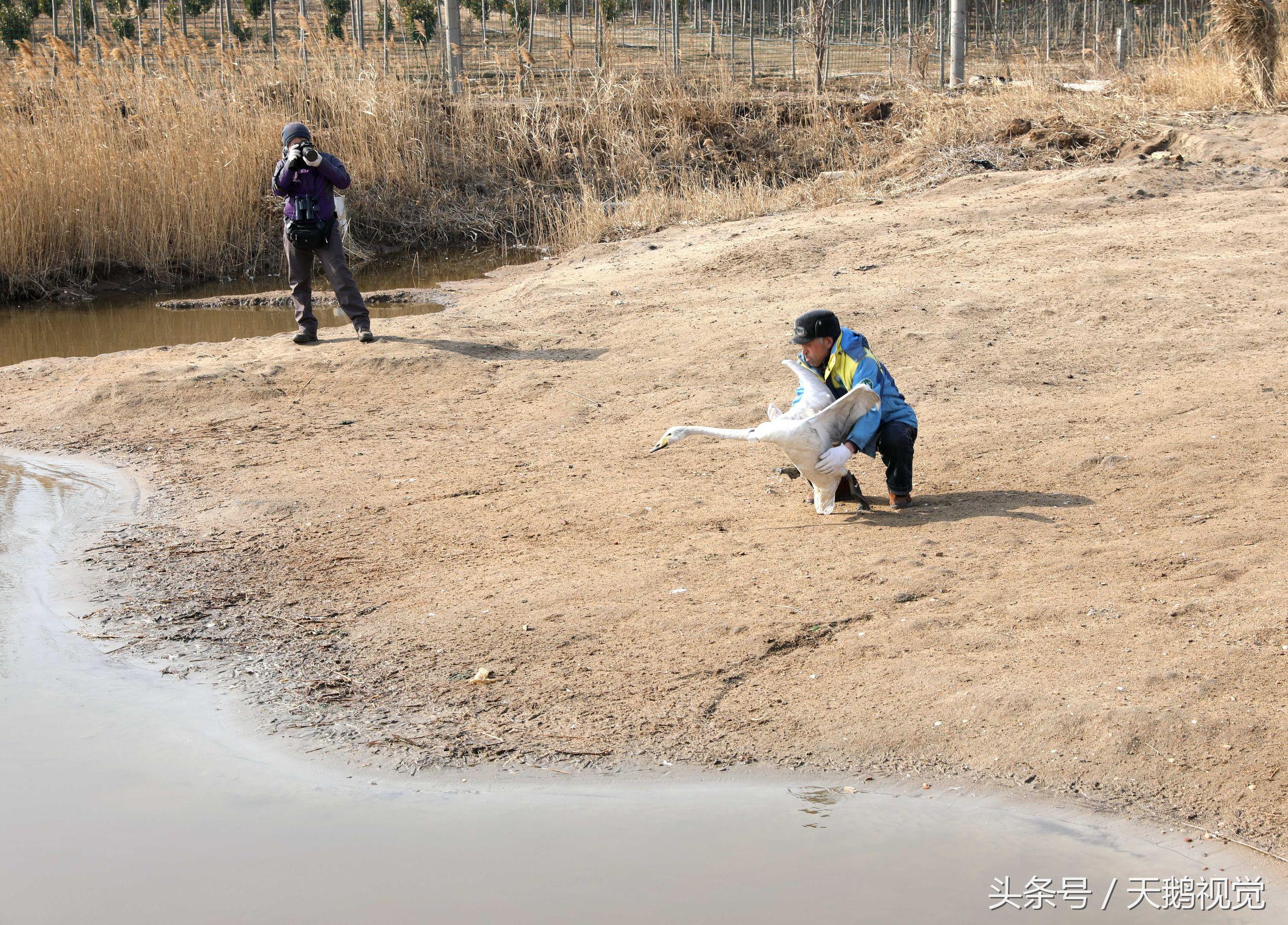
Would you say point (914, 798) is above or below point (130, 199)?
below

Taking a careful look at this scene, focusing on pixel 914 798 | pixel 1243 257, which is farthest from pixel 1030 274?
pixel 914 798

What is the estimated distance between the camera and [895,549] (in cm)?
462

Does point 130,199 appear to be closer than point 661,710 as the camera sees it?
No

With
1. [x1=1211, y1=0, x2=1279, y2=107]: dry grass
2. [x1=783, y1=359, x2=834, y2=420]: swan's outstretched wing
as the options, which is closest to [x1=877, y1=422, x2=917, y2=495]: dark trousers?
[x1=783, y1=359, x2=834, y2=420]: swan's outstretched wing

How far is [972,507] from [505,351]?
4.43 m

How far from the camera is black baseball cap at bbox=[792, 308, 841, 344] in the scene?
15.9ft

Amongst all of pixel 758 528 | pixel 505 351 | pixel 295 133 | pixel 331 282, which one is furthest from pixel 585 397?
Answer: pixel 295 133

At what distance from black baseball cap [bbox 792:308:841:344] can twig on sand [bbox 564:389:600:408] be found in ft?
8.08

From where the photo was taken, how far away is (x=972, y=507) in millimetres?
5066

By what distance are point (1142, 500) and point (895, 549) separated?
116 centimetres

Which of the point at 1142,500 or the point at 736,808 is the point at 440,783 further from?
the point at 1142,500

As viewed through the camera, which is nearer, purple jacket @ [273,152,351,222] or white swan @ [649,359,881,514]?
white swan @ [649,359,881,514]

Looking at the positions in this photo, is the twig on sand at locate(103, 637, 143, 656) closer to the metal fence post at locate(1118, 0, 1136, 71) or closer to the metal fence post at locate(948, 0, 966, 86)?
the metal fence post at locate(948, 0, 966, 86)

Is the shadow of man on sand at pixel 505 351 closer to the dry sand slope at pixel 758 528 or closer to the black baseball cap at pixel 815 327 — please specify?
the dry sand slope at pixel 758 528
